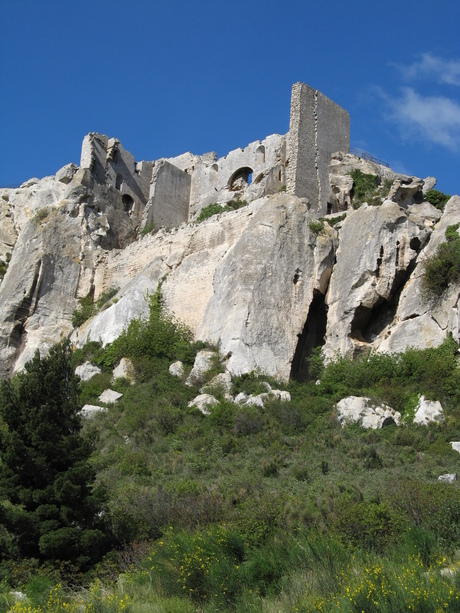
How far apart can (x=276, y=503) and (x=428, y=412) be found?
6956 mm

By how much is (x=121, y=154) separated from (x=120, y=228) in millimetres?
3822

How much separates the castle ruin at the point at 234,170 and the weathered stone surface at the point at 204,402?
31.9 feet

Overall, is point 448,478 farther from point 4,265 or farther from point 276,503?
point 4,265

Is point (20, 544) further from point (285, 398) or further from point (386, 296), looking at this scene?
point (386, 296)

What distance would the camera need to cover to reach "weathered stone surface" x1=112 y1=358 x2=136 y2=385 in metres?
22.8

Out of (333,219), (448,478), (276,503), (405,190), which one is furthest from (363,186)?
(276,503)

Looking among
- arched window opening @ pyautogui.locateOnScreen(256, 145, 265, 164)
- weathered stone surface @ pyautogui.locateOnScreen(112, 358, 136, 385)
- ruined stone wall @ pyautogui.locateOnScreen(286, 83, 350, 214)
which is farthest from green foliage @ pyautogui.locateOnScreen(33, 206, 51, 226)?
weathered stone surface @ pyautogui.locateOnScreen(112, 358, 136, 385)

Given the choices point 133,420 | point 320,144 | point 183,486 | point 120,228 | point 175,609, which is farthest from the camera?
point 120,228

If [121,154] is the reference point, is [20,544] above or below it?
below

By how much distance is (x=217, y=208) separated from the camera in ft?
103

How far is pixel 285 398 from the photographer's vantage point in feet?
65.7

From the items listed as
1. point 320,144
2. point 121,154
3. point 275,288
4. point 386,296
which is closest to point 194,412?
point 275,288

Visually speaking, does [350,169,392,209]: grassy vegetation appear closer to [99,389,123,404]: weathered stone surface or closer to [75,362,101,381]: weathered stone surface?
[75,362,101,381]: weathered stone surface

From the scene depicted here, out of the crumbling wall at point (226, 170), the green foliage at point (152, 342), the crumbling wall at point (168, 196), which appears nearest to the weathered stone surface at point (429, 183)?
the crumbling wall at point (226, 170)
